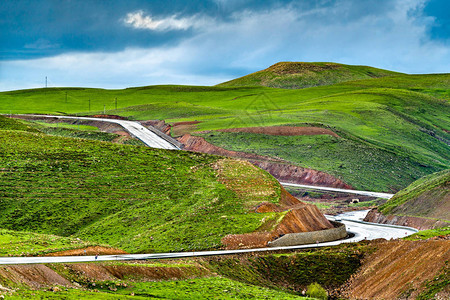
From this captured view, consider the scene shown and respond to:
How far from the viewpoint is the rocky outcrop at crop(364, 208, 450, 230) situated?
74.9 m

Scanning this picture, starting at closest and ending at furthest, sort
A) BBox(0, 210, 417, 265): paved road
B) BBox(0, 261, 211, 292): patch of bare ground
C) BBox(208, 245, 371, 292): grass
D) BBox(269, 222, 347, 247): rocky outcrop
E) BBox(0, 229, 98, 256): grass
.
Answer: BBox(0, 261, 211, 292): patch of bare ground
BBox(0, 210, 417, 265): paved road
BBox(0, 229, 98, 256): grass
BBox(208, 245, 371, 292): grass
BBox(269, 222, 347, 247): rocky outcrop

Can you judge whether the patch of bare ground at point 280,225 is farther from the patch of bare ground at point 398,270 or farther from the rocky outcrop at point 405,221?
the rocky outcrop at point 405,221

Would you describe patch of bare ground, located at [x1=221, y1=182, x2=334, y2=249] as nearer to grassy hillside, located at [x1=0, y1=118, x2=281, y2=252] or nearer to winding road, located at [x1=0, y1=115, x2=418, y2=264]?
grassy hillside, located at [x1=0, y1=118, x2=281, y2=252]

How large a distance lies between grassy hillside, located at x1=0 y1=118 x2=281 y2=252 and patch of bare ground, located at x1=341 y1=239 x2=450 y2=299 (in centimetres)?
1500

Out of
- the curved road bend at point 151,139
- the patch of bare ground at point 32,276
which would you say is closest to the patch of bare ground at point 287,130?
the curved road bend at point 151,139

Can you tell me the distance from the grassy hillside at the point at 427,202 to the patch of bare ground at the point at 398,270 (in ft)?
81.7

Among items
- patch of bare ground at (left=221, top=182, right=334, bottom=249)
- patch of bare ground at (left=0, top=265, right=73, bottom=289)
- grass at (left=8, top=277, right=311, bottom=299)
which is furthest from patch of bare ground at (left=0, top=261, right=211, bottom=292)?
patch of bare ground at (left=221, top=182, right=334, bottom=249)

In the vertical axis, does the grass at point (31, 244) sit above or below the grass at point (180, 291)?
above

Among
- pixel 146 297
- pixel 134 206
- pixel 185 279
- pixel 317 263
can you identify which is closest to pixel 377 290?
pixel 317 263

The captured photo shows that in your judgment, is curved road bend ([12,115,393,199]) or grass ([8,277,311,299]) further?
curved road bend ([12,115,393,199])

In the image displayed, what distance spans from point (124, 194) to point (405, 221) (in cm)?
3616

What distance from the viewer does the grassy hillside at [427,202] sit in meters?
79.0

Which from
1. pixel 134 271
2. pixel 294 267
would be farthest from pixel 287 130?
pixel 134 271

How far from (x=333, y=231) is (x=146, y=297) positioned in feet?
116
